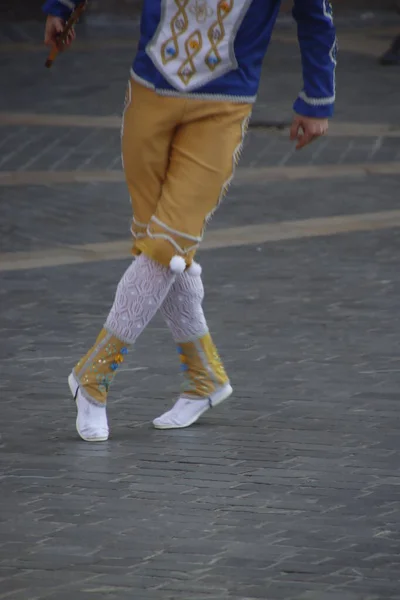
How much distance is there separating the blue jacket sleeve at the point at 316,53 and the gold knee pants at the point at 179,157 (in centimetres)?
23

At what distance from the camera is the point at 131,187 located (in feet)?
17.9

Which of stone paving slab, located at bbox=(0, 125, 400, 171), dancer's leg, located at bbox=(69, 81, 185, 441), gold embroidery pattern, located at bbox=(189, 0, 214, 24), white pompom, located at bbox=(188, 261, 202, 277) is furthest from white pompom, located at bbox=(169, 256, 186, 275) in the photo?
stone paving slab, located at bbox=(0, 125, 400, 171)

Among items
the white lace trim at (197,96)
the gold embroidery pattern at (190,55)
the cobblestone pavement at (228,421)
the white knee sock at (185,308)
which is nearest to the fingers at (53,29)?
the white lace trim at (197,96)

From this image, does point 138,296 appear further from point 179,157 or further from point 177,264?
point 179,157

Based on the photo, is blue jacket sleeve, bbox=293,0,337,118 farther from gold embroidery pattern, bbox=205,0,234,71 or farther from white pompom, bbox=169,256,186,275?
white pompom, bbox=169,256,186,275

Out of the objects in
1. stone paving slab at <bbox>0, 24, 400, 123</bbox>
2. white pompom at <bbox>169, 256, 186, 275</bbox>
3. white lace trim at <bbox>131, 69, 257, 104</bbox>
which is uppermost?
white lace trim at <bbox>131, 69, 257, 104</bbox>

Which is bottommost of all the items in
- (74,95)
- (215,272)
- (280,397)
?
(74,95)

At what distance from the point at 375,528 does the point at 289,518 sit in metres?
0.27

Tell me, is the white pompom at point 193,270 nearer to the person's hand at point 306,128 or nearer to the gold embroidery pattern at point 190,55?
the person's hand at point 306,128

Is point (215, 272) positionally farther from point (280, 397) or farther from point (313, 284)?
point (280, 397)

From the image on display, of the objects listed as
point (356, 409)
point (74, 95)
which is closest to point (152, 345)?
point (356, 409)

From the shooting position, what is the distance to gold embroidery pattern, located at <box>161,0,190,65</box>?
5188mm

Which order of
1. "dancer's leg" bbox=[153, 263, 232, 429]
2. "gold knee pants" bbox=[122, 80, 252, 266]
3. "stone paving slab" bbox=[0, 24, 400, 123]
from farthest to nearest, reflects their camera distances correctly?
1. "stone paving slab" bbox=[0, 24, 400, 123]
2. "dancer's leg" bbox=[153, 263, 232, 429]
3. "gold knee pants" bbox=[122, 80, 252, 266]

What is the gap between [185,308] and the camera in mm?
5672
